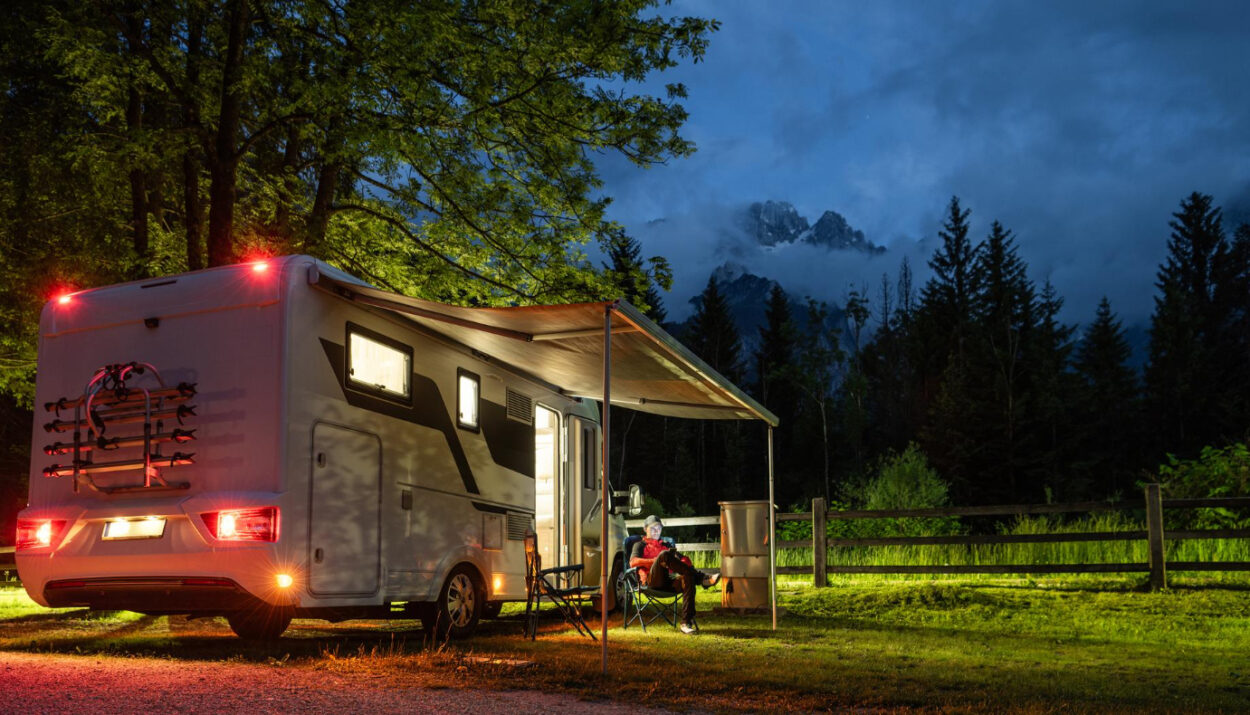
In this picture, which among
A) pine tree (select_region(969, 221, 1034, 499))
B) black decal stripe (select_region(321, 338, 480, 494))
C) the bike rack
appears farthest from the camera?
pine tree (select_region(969, 221, 1034, 499))

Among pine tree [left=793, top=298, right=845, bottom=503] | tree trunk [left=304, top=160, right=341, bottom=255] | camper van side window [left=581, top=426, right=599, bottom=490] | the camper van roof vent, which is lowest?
camper van side window [left=581, top=426, right=599, bottom=490]

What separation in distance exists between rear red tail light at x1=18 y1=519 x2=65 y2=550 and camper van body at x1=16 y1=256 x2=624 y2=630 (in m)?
0.01

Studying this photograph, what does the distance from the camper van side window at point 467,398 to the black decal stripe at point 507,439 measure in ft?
0.49

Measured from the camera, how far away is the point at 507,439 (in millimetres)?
9602

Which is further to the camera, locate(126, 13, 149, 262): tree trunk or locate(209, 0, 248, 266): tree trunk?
locate(126, 13, 149, 262): tree trunk

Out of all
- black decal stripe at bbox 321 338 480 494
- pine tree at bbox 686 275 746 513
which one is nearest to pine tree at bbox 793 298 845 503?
pine tree at bbox 686 275 746 513

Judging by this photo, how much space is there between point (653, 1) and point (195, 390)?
8.19m

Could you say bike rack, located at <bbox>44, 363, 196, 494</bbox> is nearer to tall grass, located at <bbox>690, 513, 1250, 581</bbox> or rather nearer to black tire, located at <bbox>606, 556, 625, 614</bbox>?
black tire, located at <bbox>606, 556, 625, 614</bbox>

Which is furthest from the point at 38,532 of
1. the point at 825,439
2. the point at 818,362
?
the point at 818,362

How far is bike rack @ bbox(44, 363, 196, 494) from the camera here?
6891 mm

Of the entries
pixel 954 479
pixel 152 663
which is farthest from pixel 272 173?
pixel 954 479

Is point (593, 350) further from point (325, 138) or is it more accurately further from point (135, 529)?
point (325, 138)

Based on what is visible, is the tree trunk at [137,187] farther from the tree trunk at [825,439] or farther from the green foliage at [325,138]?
the tree trunk at [825,439]

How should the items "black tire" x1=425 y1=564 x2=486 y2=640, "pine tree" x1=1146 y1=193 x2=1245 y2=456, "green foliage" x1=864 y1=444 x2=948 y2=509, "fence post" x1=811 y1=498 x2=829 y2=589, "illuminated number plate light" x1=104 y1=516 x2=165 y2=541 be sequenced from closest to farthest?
"illuminated number plate light" x1=104 y1=516 x2=165 y2=541, "black tire" x1=425 y1=564 x2=486 y2=640, "fence post" x1=811 y1=498 x2=829 y2=589, "green foliage" x1=864 y1=444 x2=948 y2=509, "pine tree" x1=1146 y1=193 x2=1245 y2=456
